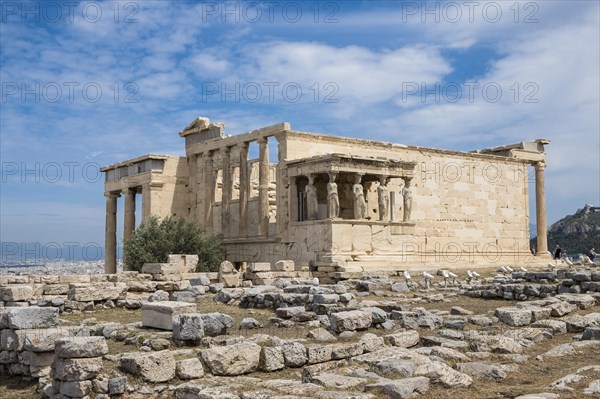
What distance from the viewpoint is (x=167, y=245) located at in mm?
27062

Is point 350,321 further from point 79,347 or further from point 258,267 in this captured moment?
point 258,267

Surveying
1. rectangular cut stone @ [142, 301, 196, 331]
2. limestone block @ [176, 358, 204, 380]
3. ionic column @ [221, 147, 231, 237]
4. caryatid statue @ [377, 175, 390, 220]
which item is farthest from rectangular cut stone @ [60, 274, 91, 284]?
ionic column @ [221, 147, 231, 237]

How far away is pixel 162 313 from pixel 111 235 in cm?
2480

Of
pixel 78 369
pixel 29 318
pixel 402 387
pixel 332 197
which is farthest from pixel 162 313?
pixel 332 197

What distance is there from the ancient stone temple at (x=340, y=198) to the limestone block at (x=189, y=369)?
15.3 m

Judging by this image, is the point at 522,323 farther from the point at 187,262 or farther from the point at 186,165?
the point at 186,165

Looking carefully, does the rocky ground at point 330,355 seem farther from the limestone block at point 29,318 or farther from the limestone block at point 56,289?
the limestone block at point 56,289

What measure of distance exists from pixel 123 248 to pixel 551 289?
732 inches

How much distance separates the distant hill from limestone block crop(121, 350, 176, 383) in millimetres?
54382

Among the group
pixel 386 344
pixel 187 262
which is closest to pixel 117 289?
pixel 187 262

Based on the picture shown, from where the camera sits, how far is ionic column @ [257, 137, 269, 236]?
28.6 metres

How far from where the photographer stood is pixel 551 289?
17.2 metres

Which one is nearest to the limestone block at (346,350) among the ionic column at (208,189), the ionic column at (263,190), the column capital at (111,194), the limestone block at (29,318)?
the limestone block at (29,318)

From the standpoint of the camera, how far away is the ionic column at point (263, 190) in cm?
2858
